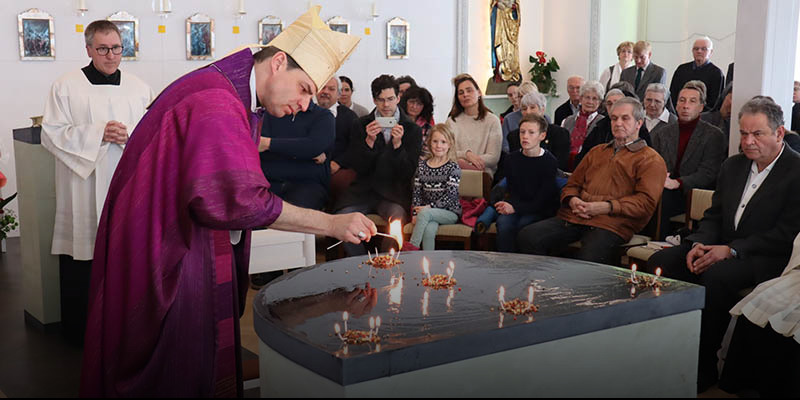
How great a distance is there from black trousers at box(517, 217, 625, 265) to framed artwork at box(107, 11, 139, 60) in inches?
194

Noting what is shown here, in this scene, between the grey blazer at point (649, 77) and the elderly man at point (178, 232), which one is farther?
the grey blazer at point (649, 77)

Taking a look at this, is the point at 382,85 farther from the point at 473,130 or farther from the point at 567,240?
the point at 567,240

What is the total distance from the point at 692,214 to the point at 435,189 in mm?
1807

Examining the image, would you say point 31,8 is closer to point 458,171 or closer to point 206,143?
point 458,171

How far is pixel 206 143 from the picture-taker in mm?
2422

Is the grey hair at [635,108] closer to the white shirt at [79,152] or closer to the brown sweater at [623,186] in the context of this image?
the brown sweater at [623,186]

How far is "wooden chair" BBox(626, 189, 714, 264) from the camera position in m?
4.90

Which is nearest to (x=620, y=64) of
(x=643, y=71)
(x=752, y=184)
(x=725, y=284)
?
(x=643, y=71)

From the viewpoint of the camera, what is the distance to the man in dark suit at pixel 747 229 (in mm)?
4082

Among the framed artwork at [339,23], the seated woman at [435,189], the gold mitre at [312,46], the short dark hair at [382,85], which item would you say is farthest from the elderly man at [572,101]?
the gold mitre at [312,46]

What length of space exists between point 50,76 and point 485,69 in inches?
237

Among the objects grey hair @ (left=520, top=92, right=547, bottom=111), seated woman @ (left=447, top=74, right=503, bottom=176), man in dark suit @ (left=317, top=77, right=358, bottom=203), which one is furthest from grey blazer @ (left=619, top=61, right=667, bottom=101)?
man in dark suit @ (left=317, top=77, right=358, bottom=203)

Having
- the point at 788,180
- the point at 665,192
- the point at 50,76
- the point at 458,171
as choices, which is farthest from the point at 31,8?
the point at 788,180

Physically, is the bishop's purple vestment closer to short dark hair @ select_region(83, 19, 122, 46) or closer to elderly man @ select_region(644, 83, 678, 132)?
short dark hair @ select_region(83, 19, 122, 46)
